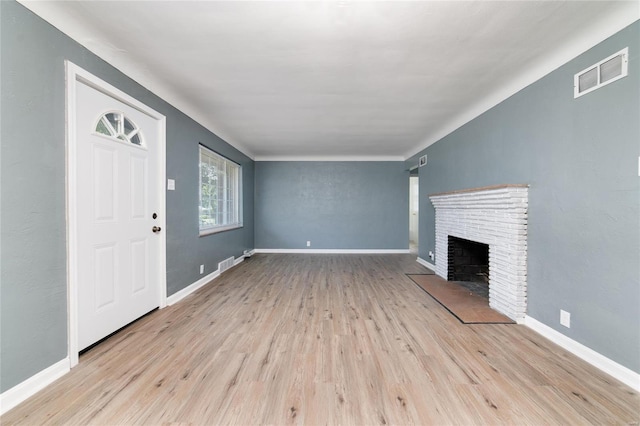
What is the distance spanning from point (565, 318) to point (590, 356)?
302mm

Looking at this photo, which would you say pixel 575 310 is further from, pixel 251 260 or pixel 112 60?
pixel 251 260

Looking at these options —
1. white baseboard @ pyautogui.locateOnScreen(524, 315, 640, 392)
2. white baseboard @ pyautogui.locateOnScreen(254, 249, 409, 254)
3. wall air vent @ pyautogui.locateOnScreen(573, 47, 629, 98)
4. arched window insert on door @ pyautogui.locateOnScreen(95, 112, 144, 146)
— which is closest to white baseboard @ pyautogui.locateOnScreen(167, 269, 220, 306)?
arched window insert on door @ pyautogui.locateOnScreen(95, 112, 144, 146)

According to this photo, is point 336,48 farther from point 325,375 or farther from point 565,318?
point 565,318

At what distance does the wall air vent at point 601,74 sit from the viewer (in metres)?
1.76

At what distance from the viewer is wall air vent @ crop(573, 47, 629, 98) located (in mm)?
1762

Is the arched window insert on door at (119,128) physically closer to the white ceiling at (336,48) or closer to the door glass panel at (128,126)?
the door glass panel at (128,126)

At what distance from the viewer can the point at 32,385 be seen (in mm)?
1567

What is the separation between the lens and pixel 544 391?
5.30ft

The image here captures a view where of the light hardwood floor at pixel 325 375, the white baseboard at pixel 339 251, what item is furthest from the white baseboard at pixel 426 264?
the light hardwood floor at pixel 325 375

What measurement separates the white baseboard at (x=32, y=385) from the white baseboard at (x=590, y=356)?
3818 millimetres

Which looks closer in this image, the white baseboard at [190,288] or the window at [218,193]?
the white baseboard at [190,288]

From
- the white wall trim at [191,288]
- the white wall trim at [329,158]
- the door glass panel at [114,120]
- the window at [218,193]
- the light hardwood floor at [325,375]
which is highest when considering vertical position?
the white wall trim at [329,158]

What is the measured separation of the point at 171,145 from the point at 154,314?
1.98 metres

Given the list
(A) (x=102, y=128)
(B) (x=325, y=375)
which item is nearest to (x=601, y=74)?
(B) (x=325, y=375)
